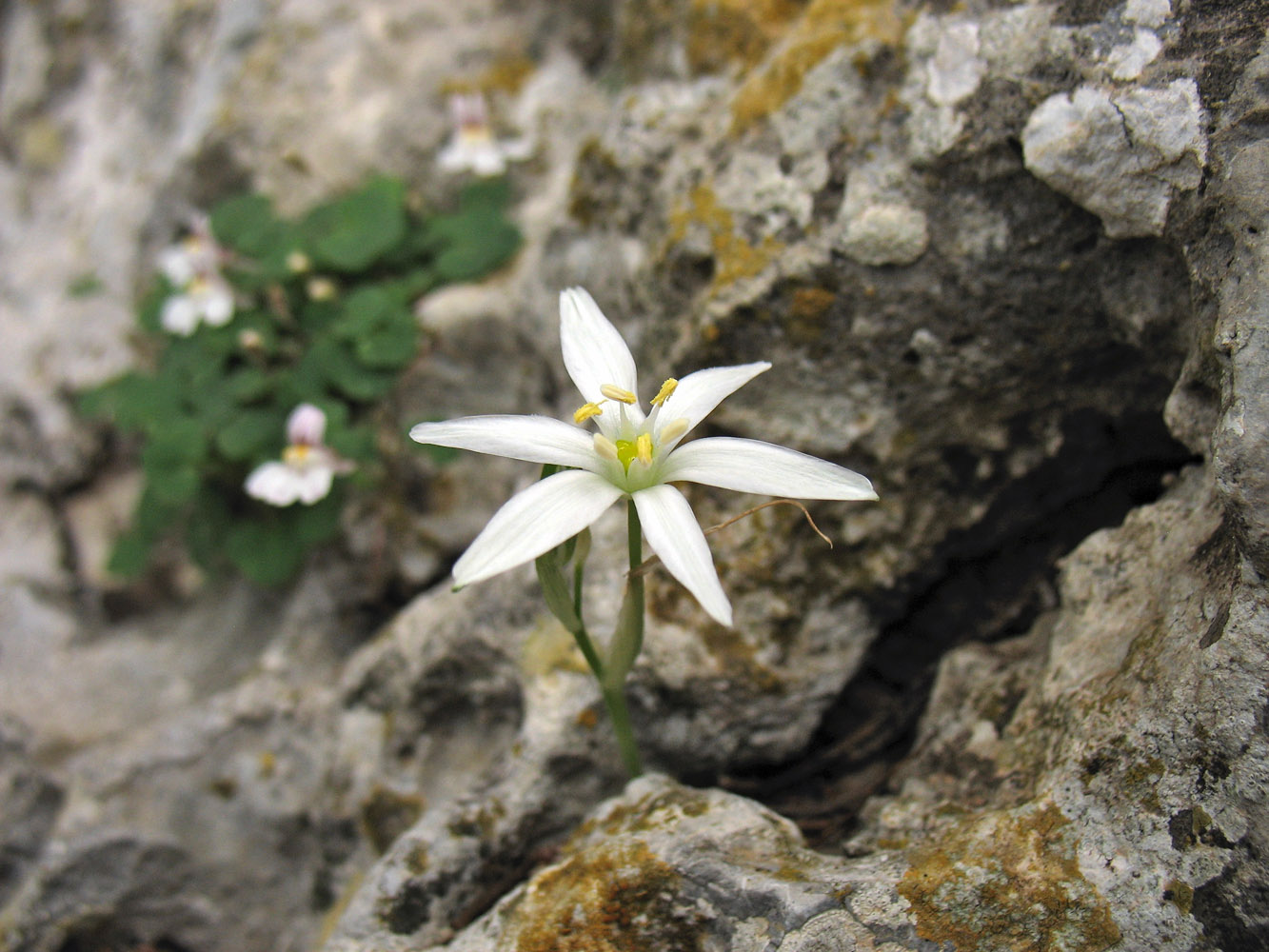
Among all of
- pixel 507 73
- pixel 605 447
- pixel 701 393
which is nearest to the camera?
pixel 605 447

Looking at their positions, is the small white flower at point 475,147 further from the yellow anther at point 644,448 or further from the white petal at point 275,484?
the yellow anther at point 644,448

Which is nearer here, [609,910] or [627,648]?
[609,910]

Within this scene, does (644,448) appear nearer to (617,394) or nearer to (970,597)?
(617,394)

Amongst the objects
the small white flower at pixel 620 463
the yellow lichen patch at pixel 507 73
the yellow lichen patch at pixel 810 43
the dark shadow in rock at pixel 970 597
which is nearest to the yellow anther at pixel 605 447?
the small white flower at pixel 620 463

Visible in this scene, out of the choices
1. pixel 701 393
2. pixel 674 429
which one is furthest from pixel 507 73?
pixel 674 429

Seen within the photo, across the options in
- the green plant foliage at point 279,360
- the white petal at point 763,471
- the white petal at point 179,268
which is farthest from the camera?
the white petal at point 179,268
